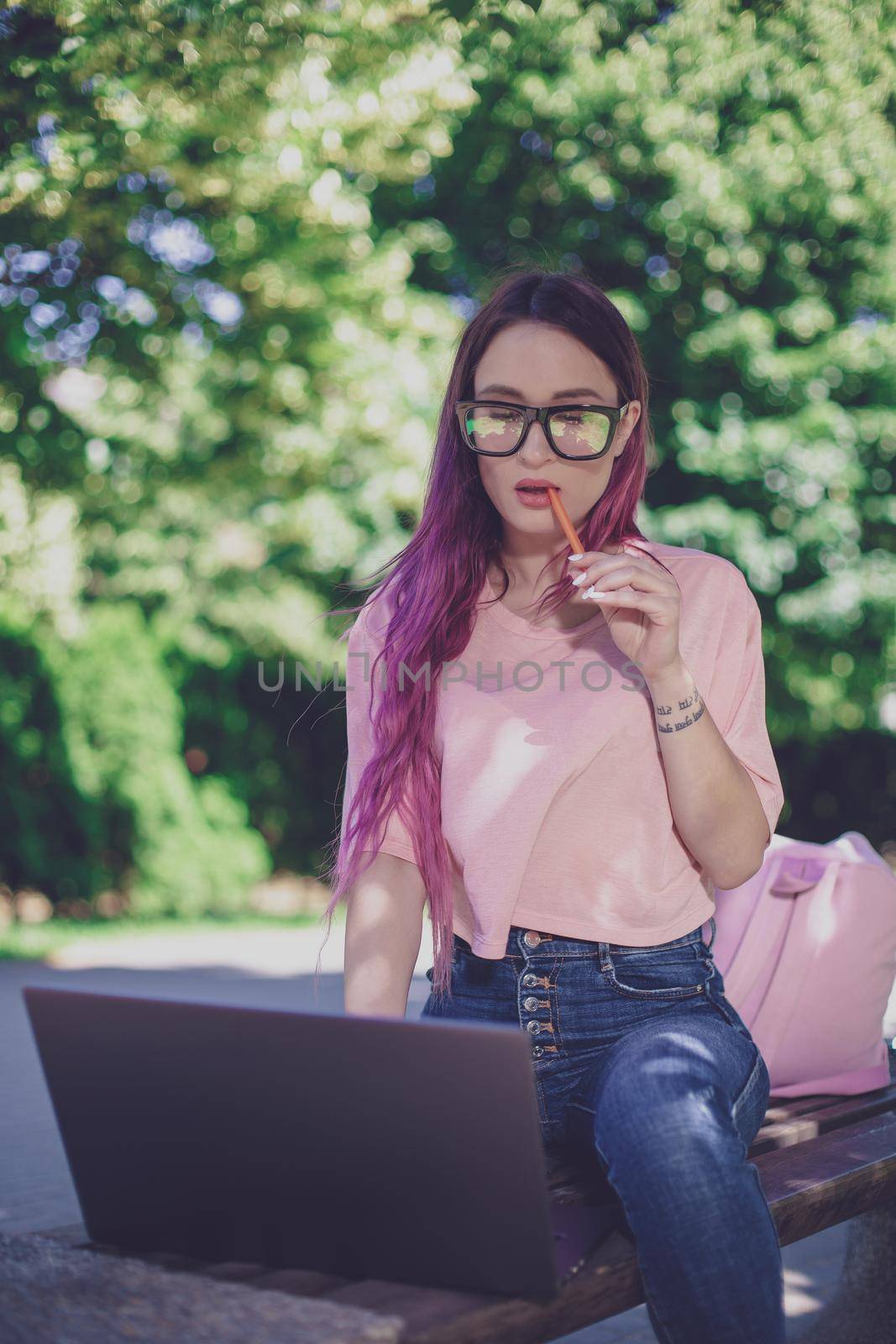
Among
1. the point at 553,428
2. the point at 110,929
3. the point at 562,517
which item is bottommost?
the point at 110,929

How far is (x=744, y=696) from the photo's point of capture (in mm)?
1975

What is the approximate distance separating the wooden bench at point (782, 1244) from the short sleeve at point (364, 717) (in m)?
0.50

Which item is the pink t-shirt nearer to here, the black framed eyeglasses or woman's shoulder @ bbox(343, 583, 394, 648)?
woman's shoulder @ bbox(343, 583, 394, 648)

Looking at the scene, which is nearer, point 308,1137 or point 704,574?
point 308,1137

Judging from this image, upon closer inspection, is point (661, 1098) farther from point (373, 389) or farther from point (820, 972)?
point (373, 389)

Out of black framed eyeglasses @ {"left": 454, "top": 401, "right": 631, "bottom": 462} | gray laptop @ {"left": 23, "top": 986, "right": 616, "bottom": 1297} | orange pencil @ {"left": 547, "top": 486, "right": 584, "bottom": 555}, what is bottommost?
gray laptop @ {"left": 23, "top": 986, "right": 616, "bottom": 1297}

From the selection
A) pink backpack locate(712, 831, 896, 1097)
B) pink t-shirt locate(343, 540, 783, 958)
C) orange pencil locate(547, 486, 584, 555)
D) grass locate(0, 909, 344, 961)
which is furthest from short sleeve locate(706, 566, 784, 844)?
grass locate(0, 909, 344, 961)

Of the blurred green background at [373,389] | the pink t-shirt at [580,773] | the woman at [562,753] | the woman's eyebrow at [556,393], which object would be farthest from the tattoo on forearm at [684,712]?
the blurred green background at [373,389]

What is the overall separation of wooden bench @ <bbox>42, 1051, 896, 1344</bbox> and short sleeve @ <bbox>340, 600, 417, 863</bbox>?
0.50 m

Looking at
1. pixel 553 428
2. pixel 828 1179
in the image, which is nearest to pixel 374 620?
pixel 553 428

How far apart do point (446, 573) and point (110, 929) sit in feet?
25.3

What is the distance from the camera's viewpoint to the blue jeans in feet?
4.48

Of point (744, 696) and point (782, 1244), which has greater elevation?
point (744, 696)

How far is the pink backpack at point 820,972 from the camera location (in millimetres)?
2344
